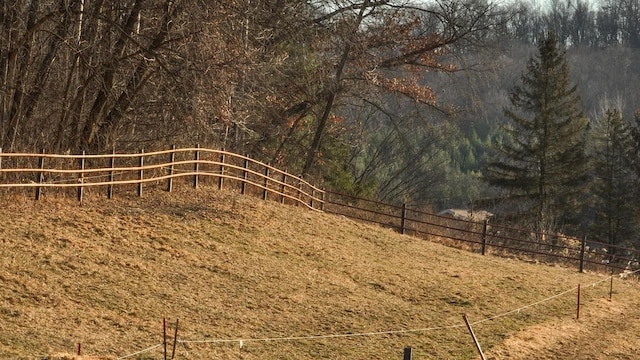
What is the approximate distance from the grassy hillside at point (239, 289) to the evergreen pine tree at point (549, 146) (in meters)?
28.6

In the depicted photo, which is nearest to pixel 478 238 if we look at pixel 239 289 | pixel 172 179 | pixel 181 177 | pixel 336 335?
pixel 181 177

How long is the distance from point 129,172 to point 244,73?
160 inches

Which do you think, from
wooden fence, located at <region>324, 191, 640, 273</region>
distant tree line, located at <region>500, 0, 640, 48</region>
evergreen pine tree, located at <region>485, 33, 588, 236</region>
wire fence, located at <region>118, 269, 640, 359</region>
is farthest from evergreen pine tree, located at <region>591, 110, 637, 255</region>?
distant tree line, located at <region>500, 0, 640, 48</region>

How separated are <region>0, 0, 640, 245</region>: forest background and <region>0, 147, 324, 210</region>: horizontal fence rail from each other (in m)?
0.77

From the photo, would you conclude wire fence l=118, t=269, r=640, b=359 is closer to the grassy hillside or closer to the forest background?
the grassy hillside

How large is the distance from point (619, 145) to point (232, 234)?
44342 millimetres

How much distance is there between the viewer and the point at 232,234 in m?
21.0

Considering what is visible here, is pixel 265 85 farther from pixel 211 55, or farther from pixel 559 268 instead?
pixel 559 268

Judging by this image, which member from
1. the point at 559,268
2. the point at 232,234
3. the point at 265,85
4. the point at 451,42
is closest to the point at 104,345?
the point at 232,234

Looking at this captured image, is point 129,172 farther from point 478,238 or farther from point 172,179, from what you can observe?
point 478,238

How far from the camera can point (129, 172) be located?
23953mm

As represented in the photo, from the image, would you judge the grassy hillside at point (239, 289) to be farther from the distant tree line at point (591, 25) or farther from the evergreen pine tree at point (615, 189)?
the distant tree line at point (591, 25)

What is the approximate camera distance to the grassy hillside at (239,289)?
523 inches

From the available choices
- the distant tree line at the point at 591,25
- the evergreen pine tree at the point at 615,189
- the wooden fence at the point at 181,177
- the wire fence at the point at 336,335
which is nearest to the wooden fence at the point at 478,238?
the wooden fence at the point at 181,177
